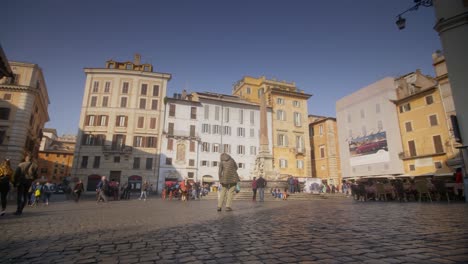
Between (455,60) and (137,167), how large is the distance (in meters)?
35.4

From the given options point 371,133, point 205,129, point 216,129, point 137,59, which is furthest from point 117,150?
point 371,133

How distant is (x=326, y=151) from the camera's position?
43.4 meters

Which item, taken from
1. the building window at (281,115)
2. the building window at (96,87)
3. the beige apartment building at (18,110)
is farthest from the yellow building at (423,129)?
the beige apartment building at (18,110)

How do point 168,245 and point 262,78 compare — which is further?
point 262,78

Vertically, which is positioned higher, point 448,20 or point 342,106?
point 342,106

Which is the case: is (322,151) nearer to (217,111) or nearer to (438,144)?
(438,144)

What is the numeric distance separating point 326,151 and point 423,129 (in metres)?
15.9

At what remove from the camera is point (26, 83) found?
97.6 feet

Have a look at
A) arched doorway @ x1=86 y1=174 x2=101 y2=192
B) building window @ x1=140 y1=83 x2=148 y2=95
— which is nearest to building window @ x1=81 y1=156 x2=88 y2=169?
arched doorway @ x1=86 y1=174 x2=101 y2=192

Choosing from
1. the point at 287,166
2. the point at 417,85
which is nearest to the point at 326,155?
the point at 287,166

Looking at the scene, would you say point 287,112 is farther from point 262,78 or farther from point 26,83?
point 26,83

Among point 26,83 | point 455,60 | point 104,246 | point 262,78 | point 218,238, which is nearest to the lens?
point 104,246

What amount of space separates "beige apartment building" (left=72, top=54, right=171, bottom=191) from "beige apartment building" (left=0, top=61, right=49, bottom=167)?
22.1 feet

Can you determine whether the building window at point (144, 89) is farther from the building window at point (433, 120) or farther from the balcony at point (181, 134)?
the building window at point (433, 120)
